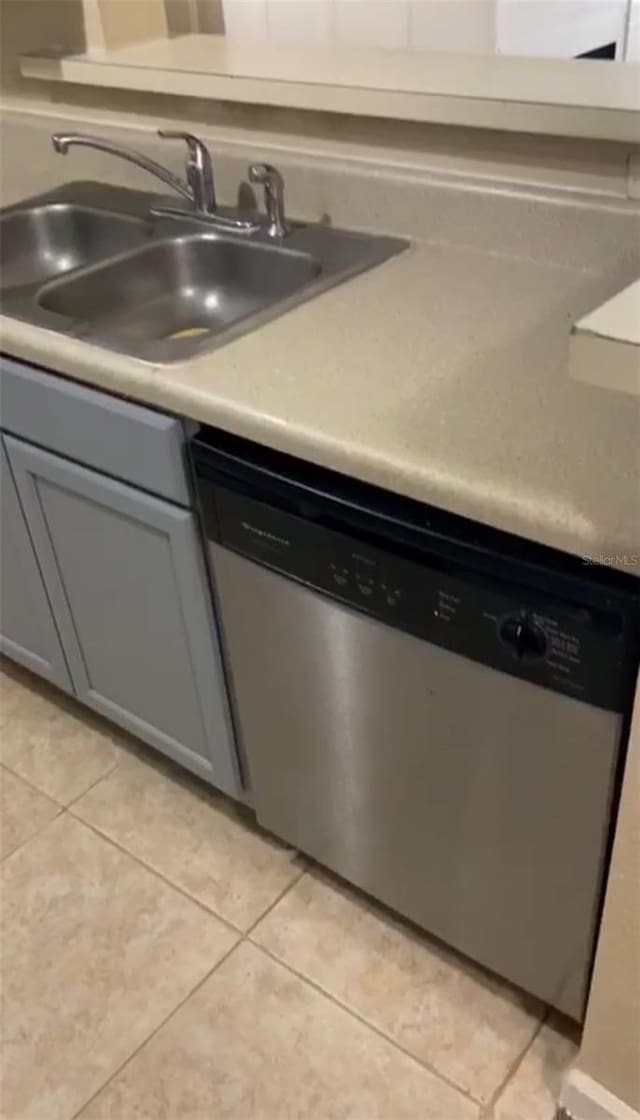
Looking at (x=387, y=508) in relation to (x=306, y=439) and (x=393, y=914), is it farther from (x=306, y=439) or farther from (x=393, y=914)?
(x=393, y=914)

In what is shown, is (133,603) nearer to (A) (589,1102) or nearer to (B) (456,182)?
(B) (456,182)

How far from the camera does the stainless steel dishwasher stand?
3.33 feet

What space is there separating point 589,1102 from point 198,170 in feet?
5.00

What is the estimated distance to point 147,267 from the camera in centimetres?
175

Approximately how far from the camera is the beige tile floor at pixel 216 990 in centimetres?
140

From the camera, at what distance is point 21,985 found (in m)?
1.56

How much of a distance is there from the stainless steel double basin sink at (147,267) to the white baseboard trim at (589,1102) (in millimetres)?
1072

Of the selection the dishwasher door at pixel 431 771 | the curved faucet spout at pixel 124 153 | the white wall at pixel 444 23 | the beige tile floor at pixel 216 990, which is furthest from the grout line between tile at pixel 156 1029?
the white wall at pixel 444 23

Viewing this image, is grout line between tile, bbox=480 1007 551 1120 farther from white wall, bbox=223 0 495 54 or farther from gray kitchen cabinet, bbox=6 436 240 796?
white wall, bbox=223 0 495 54

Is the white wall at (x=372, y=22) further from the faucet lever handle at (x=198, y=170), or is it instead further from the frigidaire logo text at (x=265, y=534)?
the frigidaire logo text at (x=265, y=534)

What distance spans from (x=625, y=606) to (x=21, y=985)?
45.7 inches

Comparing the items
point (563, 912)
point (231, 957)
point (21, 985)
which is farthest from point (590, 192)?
point (21, 985)

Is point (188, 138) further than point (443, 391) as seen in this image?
Yes

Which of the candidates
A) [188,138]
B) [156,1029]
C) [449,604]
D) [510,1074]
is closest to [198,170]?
[188,138]
